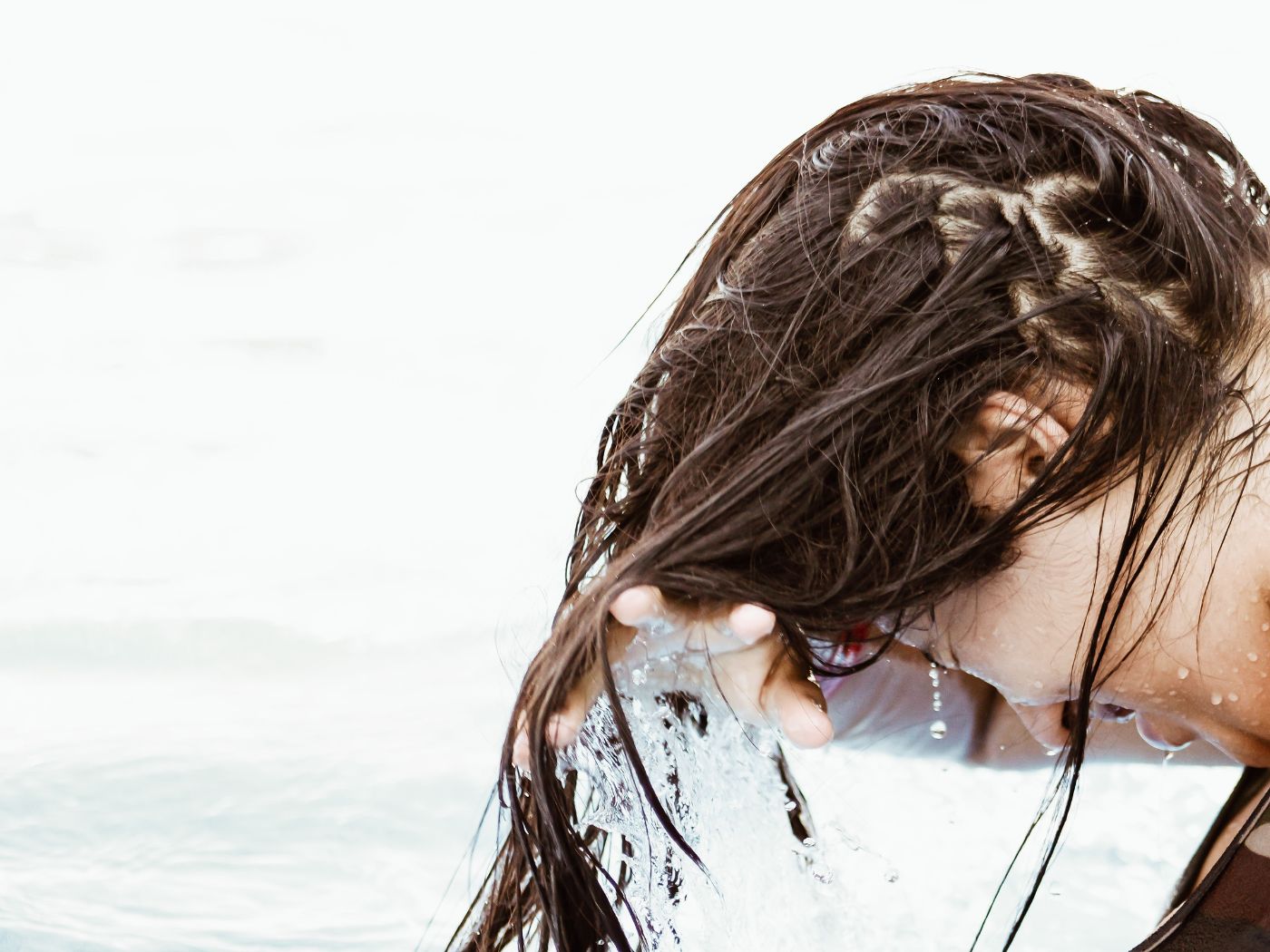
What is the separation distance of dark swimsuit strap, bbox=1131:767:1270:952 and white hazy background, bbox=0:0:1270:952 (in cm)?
53

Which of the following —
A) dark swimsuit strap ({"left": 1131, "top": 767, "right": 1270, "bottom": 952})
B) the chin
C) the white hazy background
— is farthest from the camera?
the white hazy background

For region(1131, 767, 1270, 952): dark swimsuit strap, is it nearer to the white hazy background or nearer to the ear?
the ear

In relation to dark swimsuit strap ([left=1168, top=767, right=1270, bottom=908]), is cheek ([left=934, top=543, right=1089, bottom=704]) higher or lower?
higher

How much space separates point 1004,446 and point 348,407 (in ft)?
5.14

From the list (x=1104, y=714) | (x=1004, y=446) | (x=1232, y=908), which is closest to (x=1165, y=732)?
(x=1104, y=714)

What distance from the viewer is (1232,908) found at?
79 cm

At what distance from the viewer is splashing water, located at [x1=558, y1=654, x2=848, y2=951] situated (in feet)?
2.87

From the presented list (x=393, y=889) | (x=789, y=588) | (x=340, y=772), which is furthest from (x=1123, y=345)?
(x=340, y=772)

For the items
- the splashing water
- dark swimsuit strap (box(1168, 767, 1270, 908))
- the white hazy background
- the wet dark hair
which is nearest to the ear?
the wet dark hair

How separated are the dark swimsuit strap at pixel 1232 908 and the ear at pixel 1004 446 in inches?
10.0

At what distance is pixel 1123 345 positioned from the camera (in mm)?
782

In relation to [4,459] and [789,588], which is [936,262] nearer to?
[789,588]

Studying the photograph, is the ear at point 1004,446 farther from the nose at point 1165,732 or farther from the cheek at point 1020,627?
the nose at point 1165,732

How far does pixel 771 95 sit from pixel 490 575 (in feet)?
3.75
